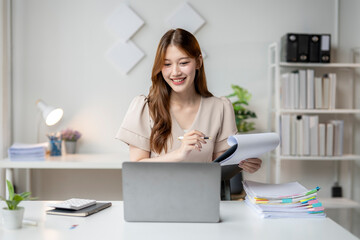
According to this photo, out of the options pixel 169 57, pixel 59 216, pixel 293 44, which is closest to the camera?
pixel 59 216

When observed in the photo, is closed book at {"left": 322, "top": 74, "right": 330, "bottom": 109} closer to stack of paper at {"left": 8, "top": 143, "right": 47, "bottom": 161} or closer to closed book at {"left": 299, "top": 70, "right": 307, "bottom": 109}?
closed book at {"left": 299, "top": 70, "right": 307, "bottom": 109}

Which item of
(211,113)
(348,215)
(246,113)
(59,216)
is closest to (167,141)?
(211,113)

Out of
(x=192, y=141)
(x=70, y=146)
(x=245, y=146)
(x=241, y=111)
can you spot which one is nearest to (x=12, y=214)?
(x=192, y=141)

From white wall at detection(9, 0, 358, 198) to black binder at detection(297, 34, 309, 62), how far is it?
34 cm

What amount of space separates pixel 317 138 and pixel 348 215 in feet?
3.03

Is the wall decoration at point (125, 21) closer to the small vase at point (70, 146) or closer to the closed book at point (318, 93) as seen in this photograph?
the small vase at point (70, 146)

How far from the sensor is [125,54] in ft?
11.6

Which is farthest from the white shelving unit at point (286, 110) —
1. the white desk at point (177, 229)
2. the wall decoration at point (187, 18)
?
the white desk at point (177, 229)

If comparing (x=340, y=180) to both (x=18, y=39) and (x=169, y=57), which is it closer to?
(x=169, y=57)

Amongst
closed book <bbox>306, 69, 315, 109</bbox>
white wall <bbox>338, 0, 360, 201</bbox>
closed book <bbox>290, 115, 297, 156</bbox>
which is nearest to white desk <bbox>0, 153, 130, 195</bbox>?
closed book <bbox>290, 115, 297, 156</bbox>

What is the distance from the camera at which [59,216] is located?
144cm

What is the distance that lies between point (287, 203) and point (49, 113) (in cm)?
228

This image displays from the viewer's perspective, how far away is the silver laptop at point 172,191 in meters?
1.32

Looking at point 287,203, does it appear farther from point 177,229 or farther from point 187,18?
point 187,18
